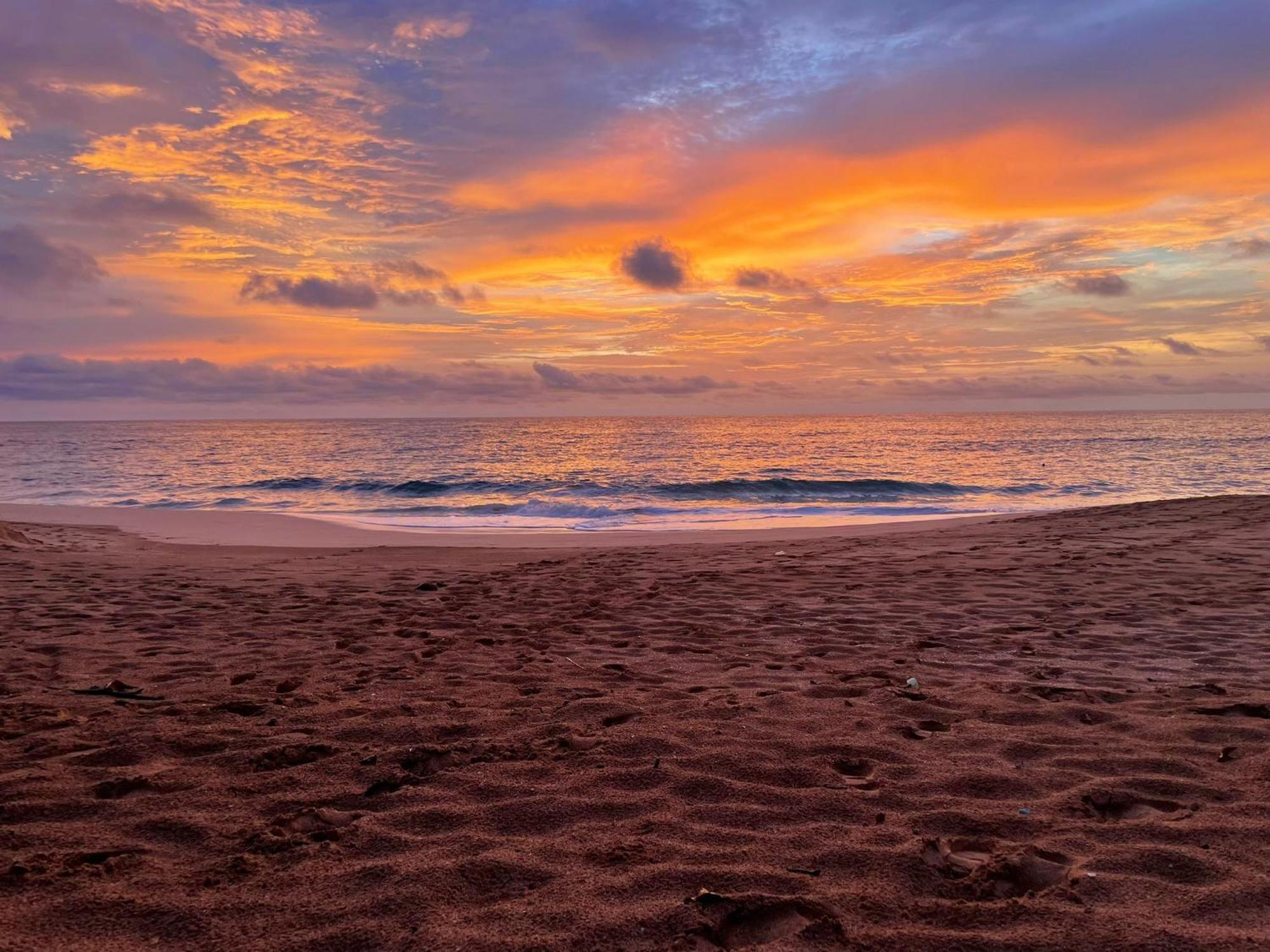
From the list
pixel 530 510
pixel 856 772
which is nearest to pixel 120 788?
pixel 856 772

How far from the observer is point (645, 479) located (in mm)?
33469

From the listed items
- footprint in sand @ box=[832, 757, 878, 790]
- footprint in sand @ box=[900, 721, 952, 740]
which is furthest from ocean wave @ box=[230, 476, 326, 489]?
footprint in sand @ box=[832, 757, 878, 790]

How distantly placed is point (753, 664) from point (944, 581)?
4.17 m

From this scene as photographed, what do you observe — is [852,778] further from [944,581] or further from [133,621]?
[133,621]

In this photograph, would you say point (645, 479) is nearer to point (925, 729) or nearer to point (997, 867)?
point (925, 729)

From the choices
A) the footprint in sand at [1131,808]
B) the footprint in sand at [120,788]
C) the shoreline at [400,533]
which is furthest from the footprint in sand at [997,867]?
the shoreline at [400,533]

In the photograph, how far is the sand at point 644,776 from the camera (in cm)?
244

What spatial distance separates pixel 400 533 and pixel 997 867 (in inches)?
621

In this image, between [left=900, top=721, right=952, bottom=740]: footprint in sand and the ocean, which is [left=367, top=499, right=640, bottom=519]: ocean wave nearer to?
the ocean

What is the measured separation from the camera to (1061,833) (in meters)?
2.97

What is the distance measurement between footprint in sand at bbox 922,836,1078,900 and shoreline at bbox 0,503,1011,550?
413 inches

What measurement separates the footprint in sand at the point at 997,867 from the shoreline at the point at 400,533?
1048 cm

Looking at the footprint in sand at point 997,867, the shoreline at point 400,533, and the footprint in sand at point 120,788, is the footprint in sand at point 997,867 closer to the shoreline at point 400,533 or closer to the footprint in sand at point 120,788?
the footprint in sand at point 120,788

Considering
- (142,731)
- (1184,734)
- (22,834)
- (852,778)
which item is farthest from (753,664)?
(22,834)
